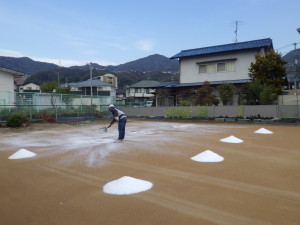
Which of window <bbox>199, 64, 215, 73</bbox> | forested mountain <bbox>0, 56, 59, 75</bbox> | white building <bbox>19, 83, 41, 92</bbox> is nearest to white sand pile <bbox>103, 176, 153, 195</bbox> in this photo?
window <bbox>199, 64, 215, 73</bbox>

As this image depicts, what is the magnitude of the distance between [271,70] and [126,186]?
18966 millimetres

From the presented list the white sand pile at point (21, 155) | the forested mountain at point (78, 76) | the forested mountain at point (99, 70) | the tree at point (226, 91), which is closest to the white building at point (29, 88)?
the forested mountain at point (99, 70)

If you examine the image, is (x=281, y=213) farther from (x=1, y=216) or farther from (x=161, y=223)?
(x=1, y=216)

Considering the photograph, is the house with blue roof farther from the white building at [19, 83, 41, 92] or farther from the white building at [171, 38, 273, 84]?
the white building at [19, 83, 41, 92]

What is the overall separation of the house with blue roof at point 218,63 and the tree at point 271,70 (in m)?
1.65

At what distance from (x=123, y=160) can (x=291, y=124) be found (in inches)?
533

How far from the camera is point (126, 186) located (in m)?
4.07

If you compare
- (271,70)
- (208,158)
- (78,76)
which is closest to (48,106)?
(208,158)

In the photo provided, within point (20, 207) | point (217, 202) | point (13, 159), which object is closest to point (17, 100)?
point (13, 159)

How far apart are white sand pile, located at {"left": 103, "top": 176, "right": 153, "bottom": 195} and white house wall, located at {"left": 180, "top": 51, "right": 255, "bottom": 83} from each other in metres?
21.0

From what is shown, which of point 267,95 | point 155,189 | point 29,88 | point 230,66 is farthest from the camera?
point 29,88

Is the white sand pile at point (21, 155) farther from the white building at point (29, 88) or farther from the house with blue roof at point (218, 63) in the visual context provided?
the white building at point (29, 88)

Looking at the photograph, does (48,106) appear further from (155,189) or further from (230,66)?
(230,66)

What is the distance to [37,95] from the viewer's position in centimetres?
1997
